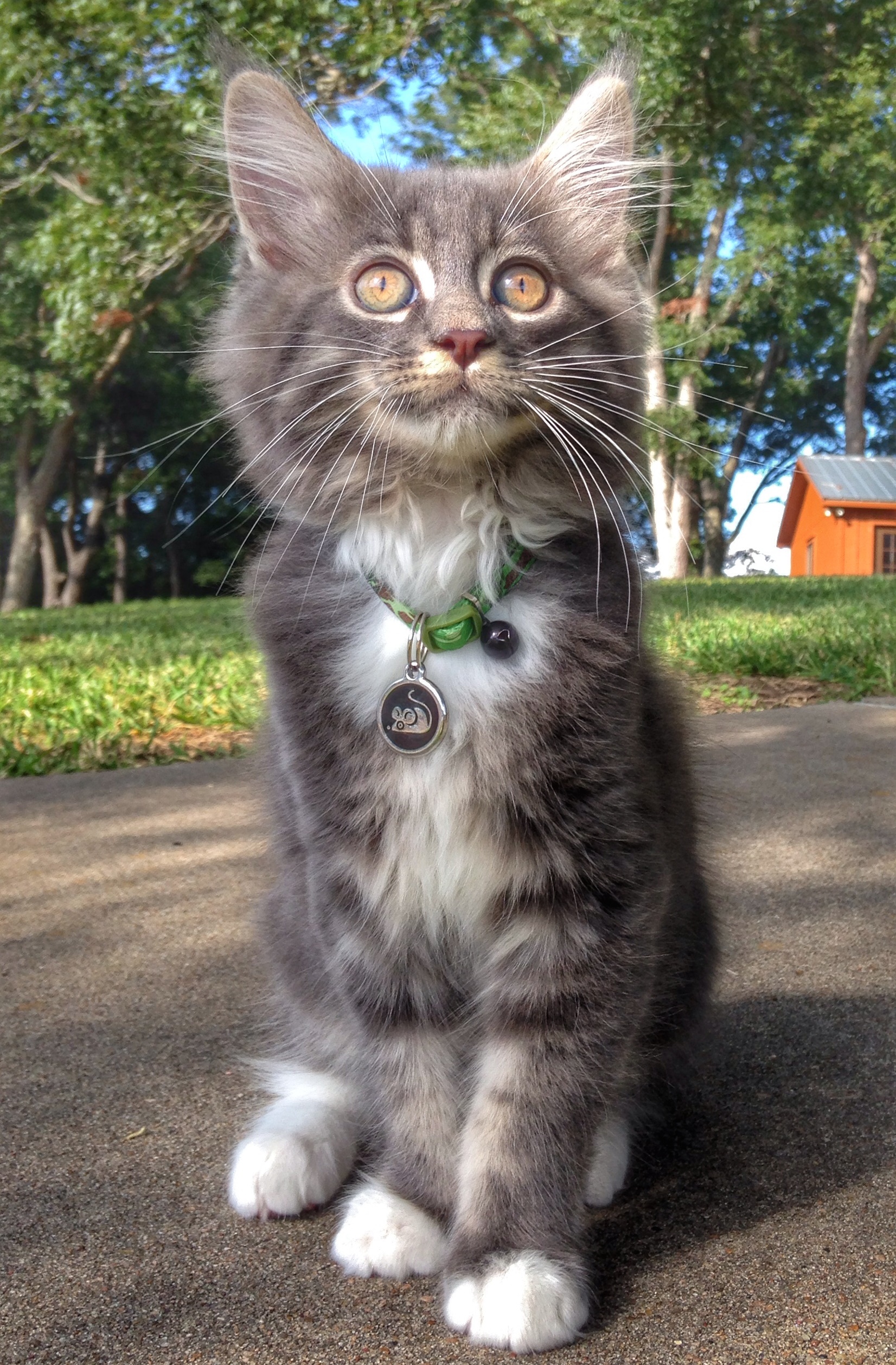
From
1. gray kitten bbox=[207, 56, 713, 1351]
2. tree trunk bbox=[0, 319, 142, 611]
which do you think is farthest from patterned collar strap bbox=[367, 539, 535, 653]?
tree trunk bbox=[0, 319, 142, 611]

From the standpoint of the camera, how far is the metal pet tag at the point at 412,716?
164 centimetres

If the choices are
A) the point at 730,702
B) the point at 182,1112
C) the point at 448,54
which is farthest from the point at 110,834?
the point at 448,54

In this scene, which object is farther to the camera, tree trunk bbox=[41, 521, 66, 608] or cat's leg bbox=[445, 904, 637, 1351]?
tree trunk bbox=[41, 521, 66, 608]

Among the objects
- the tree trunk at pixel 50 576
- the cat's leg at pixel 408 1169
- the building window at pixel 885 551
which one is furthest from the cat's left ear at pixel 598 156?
the tree trunk at pixel 50 576

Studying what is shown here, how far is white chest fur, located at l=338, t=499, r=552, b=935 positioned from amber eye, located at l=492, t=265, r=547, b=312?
1.13ft

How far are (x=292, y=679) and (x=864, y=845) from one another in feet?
7.29

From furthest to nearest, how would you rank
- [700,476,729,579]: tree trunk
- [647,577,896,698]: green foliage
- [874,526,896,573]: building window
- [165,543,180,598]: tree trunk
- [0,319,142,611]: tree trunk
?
[165,543,180,598]: tree trunk, [700,476,729,579]: tree trunk, [874,526,896,573]: building window, [0,319,142,611]: tree trunk, [647,577,896,698]: green foliage

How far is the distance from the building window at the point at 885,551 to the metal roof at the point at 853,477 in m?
0.85

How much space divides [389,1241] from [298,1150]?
0.82 ft

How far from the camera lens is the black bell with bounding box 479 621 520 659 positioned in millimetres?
1690

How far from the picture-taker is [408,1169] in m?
1.66

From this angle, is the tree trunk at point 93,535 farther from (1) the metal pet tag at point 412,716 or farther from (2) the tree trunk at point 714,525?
(1) the metal pet tag at point 412,716

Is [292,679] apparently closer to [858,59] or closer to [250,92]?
[250,92]

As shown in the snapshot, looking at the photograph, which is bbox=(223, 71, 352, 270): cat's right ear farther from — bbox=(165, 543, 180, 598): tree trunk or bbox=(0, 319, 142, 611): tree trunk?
bbox=(165, 543, 180, 598): tree trunk
